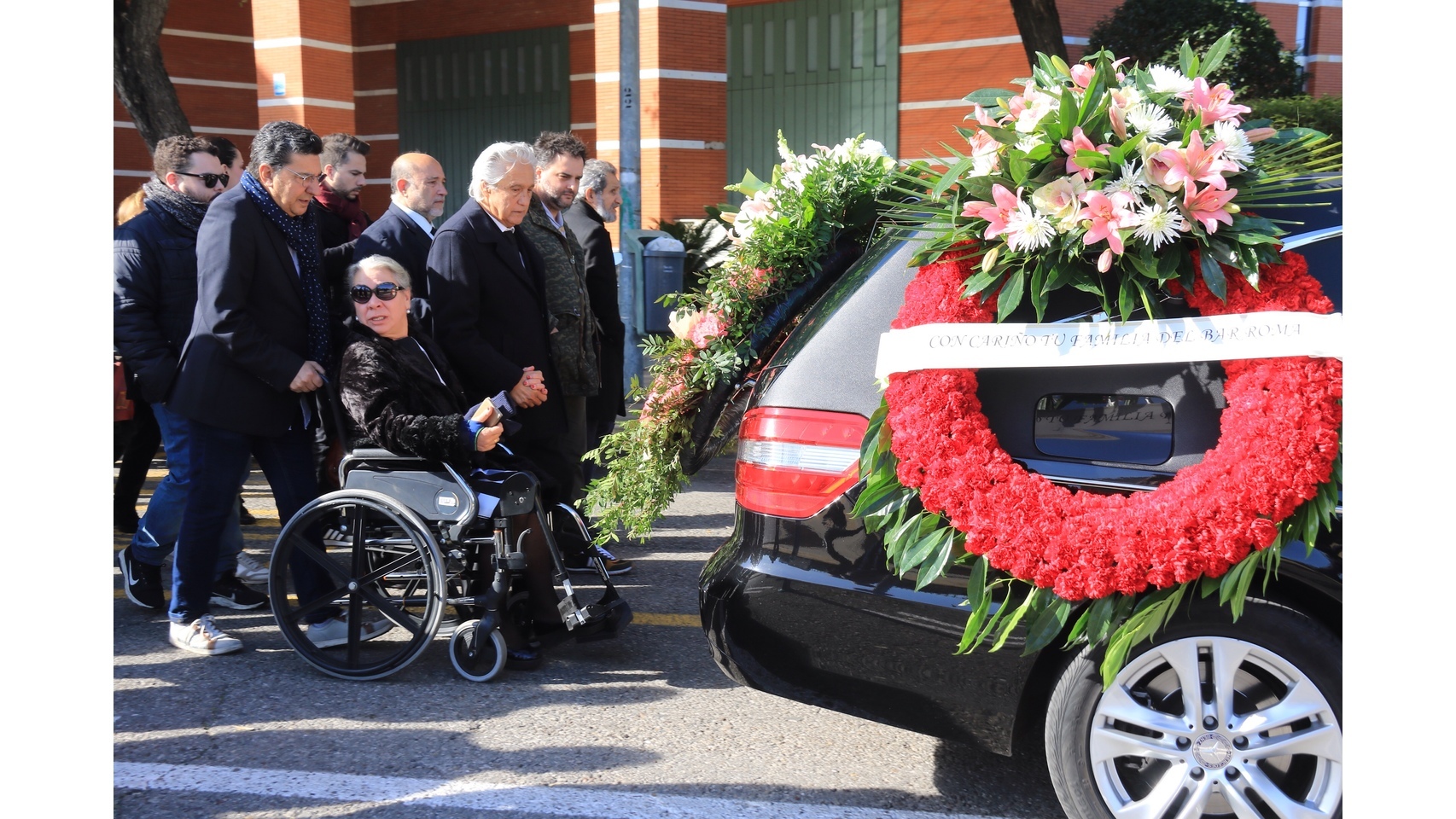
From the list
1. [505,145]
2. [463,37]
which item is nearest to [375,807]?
[505,145]

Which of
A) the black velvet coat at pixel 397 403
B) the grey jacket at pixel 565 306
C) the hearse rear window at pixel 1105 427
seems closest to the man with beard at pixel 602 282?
the grey jacket at pixel 565 306

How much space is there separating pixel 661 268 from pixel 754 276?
21.7 feet

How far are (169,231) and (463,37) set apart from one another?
17480 millimetres

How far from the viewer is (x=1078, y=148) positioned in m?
2.84

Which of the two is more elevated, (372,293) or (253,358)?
(372,293)

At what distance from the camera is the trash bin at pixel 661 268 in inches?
402

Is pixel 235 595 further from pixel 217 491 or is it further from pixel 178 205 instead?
pixel 178 205

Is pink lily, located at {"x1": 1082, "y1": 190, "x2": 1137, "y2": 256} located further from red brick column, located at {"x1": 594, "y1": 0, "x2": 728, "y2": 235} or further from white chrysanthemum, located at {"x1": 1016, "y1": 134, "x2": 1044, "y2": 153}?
red brick column, located at {"x1": 594, "y1": 0, "x2": 728, "y2": 235}

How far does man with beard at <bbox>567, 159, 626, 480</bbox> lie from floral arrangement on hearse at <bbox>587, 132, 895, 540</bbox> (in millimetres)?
2025

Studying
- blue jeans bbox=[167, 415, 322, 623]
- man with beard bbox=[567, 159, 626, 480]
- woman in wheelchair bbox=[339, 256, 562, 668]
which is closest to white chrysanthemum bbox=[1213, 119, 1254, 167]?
woman in wheelchair bbox=[339, 256, 562, 668]

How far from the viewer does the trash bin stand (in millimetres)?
10219

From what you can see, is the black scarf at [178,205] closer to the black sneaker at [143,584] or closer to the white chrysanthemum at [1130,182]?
the black sneaker at [143,584]

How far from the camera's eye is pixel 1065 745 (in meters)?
2.91

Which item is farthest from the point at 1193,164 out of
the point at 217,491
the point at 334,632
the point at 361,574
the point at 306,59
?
the point at 306,59
